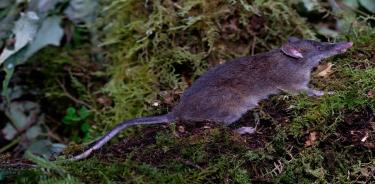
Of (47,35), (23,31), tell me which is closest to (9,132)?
(47,35)

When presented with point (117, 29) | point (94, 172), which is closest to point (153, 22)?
point (117, 29)

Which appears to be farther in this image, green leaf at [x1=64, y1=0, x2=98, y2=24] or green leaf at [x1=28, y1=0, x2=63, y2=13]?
green leaf at [x1=64, y1=0, x2=98, y2=24]

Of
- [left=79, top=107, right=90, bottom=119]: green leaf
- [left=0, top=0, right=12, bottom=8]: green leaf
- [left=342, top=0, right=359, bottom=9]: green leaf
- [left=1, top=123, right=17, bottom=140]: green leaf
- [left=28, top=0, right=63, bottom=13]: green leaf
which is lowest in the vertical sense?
[left=1, top=123, right=17, bottom=140]: green leaf

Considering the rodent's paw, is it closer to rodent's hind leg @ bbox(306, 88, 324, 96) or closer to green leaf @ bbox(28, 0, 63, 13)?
rodent's hind leg @ bbox(306, 88, 324, 96)

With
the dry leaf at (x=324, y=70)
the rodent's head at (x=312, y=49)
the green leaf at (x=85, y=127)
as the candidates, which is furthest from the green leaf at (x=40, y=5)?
the dry leaf at (x=324, y=70)

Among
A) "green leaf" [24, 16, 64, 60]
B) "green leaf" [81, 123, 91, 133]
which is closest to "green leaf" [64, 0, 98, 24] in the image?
"green leaf" [24, 16, 64, 60]

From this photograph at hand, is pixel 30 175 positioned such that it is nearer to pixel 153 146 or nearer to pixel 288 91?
pixel 153 146

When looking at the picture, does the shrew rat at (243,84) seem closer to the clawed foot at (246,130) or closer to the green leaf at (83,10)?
the clawed foot at (246,130)
